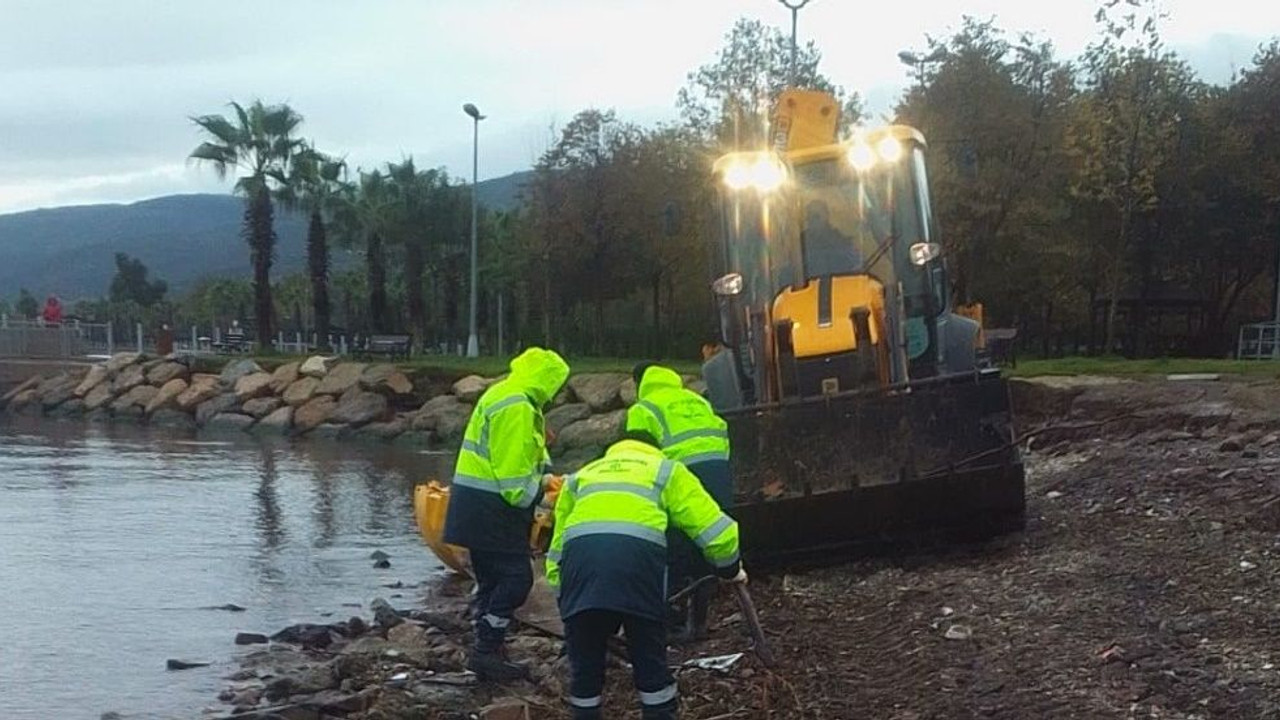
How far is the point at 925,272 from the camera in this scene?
10250 millimetres

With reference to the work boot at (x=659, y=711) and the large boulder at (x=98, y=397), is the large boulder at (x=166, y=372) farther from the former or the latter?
the work boot at (x=659, y=711)

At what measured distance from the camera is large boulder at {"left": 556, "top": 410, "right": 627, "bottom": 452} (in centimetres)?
2514

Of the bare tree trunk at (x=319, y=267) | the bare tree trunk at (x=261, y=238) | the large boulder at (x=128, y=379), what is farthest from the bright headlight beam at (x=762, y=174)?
the bare tree trunk at (x=319, y=267)

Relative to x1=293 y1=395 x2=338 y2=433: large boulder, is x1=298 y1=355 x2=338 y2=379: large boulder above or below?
above

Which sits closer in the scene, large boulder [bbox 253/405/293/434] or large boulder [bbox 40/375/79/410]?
large boulder [bbox 253/405/293/434]

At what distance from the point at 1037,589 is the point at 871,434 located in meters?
1.66

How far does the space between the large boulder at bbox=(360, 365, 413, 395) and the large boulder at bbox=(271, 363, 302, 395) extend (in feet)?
7.51

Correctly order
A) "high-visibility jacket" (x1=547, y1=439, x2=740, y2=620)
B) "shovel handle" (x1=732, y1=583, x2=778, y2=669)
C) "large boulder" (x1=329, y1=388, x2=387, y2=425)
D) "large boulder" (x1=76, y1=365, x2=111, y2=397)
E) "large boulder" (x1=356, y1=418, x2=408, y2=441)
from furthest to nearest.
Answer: "large boulder" (x1=76, y1=365, x2=111, y2=397) → "large boulder" (x1=329, y1=388, x2=387, y2=425) → "large boulder" (x1=356, y1=418, x2=408, y2=441) → "shovel handle" (x1=732, y1=583, x2=778, y2=669) → "high-visibility jacket" (x1=547, y1=439, x2=740, y2=620)

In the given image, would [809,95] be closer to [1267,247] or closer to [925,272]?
[925,272]

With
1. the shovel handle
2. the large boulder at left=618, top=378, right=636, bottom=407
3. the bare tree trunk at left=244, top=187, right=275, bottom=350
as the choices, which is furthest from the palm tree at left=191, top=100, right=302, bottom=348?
the shovel handle

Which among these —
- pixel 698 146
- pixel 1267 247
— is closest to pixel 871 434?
pixel 698 146

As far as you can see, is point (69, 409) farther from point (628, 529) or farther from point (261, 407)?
point (628, 529)

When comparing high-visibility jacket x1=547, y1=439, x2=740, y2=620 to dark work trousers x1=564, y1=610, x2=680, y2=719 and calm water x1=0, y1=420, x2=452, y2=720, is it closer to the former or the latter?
dark work trousers x1=564, y1=610, x2=680, y2=719

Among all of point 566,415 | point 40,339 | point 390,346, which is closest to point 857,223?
point 566,415
